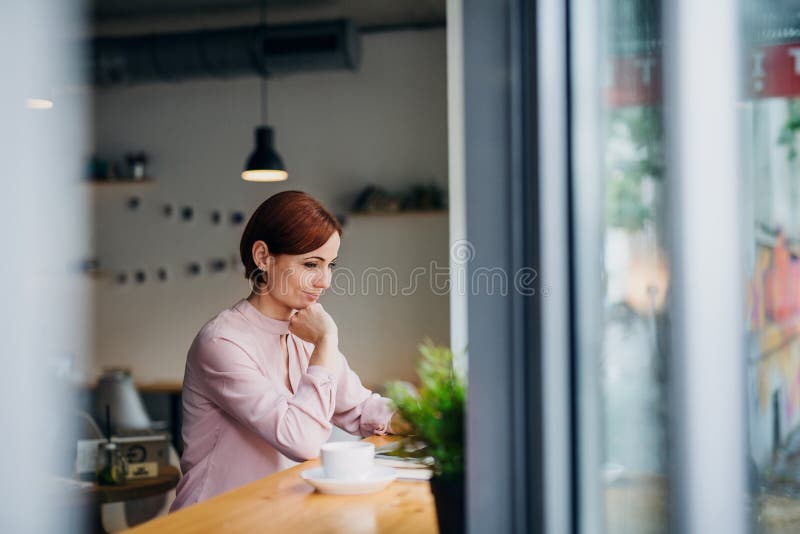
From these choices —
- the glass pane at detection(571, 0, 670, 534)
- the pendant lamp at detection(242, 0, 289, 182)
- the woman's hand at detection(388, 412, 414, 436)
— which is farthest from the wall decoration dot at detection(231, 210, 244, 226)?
the glass pane at detection(571, 0, 670, 534)

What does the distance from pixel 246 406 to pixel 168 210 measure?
412cm

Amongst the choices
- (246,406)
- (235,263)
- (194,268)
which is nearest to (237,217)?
(235,263)

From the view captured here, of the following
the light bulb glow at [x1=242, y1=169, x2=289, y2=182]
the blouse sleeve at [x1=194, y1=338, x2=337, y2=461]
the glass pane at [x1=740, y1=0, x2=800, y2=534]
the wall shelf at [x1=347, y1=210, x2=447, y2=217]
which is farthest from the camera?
the wall shelf at [x1=347, y1=210, x2=447, y2=217]

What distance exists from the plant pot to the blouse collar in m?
1.09

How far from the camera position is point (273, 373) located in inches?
83.0

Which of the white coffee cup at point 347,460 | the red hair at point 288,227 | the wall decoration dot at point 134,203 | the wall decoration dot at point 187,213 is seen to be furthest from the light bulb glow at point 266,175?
the white coffee cup at point 347,460

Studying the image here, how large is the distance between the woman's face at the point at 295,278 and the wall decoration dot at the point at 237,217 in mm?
3475

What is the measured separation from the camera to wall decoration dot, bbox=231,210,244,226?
5.62 m

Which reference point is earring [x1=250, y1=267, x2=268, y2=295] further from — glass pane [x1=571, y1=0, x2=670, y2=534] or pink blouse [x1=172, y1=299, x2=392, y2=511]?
glass pane [x1=571, y1=0, x2=670, y2=534]

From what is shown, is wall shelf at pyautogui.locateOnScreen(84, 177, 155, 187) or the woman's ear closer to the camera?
the woman's ear

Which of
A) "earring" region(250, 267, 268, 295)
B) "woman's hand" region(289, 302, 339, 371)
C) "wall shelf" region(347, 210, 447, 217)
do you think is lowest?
"woman's hand" region(289, 302, 339, 371)

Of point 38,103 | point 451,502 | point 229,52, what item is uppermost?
point 229,52

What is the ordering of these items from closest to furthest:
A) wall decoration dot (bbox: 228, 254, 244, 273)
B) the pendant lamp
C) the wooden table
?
the wooden table
the pendant lamp
wall decoration dot (bbox: 228, 254, 244, 273)

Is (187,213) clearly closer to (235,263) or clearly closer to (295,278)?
(235,263)
